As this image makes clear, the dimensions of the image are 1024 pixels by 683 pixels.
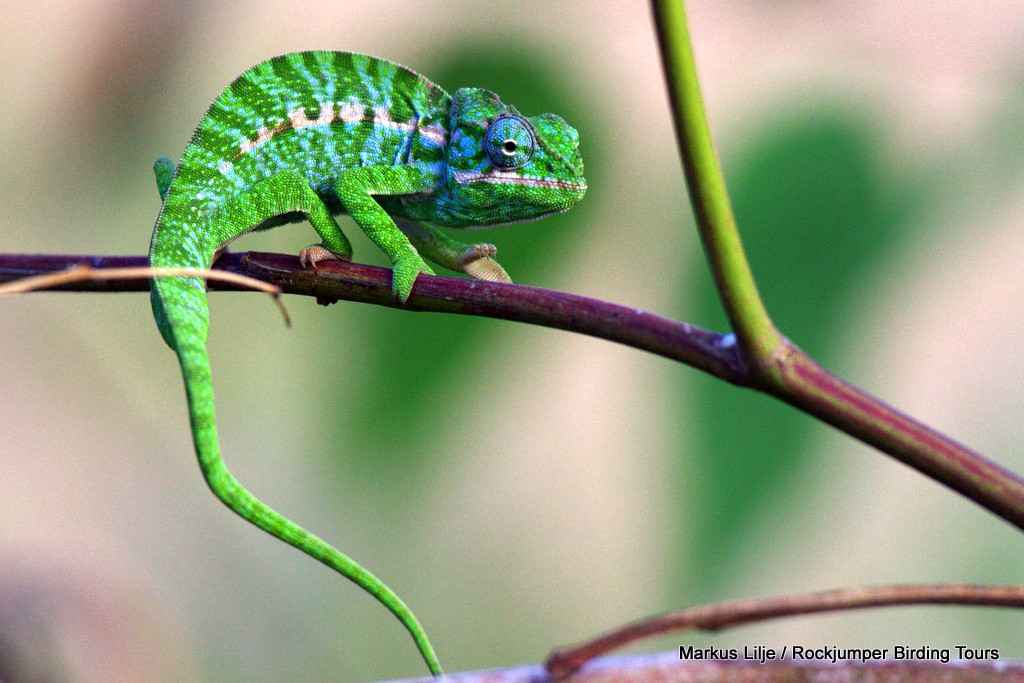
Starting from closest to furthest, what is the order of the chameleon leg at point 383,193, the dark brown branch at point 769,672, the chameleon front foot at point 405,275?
the dark brown branch at point 769,672 < the chameleon front foot at point 405,275 < the chameleon leg at point 383,193

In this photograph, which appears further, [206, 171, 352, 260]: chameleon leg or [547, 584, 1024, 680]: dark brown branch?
[206, 171, 352, 260]: chameleon leg

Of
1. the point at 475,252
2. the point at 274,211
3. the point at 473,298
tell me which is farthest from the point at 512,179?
the point at 473,298

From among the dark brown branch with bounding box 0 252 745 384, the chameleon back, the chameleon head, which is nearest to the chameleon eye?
the chameleon head

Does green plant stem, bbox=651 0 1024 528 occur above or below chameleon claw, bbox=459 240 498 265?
above

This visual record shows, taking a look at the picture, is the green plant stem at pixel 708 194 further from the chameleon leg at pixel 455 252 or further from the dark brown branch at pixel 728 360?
the chameleon leg at pixel 455 252

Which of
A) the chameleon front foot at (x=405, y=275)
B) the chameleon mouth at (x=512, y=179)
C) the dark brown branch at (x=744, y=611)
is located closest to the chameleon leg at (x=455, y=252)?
the chameleon mouth at (x=512, y=179)

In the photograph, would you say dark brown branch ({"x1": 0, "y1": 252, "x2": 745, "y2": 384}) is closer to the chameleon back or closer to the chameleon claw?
the chameleon back
